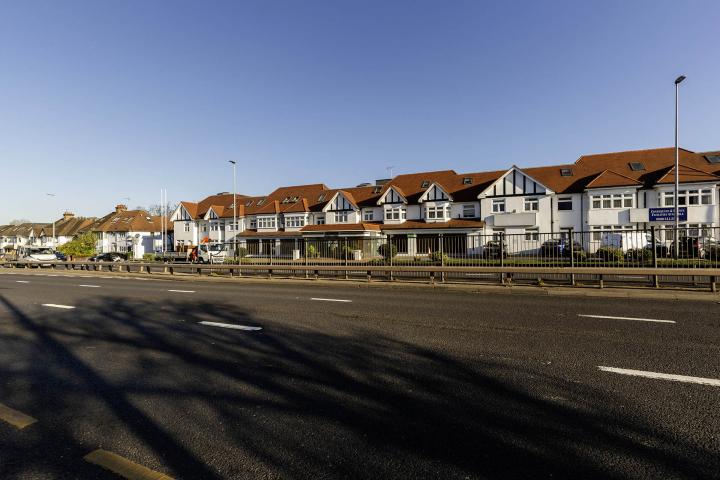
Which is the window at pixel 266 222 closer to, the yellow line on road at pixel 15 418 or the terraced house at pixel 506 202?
the terraced house at pixel 506 202

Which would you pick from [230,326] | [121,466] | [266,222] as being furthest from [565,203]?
[121,466]

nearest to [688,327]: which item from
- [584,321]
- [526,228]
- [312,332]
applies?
[584,321]

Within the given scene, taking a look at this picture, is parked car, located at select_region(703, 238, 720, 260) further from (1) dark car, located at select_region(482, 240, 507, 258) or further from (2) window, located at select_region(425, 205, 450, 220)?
(2) window, located at select_region(425, 205, 450, 220)

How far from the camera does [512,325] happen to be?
762 centimetres

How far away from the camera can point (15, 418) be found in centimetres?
381

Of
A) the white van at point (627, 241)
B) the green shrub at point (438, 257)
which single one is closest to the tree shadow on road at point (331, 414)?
the green shrub at point (438, 257)

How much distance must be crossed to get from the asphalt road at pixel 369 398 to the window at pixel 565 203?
3363 centimetres

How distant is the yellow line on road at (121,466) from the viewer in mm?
2803

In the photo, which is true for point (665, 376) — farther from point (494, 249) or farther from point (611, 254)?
point (494, 249)

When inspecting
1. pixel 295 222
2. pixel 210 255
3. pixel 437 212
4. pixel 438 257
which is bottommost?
pixel 210 255

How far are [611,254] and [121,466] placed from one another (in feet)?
51.0

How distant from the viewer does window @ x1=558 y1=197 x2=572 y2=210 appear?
1527 inches

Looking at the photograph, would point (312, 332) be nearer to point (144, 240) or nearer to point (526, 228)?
point (526, 228)

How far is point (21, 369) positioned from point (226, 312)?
14.5 ft
